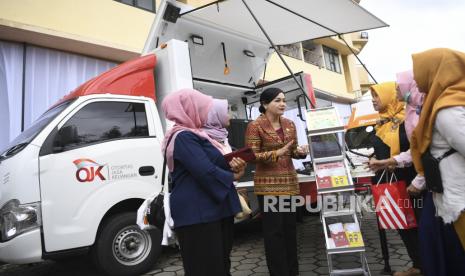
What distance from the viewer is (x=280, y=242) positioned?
3.04 m

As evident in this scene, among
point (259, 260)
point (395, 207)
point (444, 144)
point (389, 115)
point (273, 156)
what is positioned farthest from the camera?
point (259, 260)

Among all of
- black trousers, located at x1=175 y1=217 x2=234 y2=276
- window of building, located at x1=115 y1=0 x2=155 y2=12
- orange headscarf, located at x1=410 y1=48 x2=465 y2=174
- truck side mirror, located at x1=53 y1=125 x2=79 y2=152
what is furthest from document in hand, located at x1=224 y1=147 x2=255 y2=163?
window of building, located at x1=115 y1=0 x2=155 y2=12

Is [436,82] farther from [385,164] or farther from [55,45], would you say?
[55,45]

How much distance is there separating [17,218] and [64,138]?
0.84m

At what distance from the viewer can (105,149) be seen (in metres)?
3.69

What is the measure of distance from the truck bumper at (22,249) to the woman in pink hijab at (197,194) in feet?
6.33

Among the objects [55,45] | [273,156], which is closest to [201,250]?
[273,156]

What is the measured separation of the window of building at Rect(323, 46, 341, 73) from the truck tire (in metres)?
15.1

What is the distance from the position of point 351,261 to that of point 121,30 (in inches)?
279

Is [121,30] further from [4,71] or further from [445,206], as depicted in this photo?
[445,206]

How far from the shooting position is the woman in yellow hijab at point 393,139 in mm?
2943

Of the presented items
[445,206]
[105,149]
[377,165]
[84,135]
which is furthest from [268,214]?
[84,135]

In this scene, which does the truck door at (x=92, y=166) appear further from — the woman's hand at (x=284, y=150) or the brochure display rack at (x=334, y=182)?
the brochure display rack at (x=334, y=182)

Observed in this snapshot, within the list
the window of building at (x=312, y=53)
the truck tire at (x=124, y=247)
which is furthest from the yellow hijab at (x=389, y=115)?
the window of building at (x=312, y=53)
